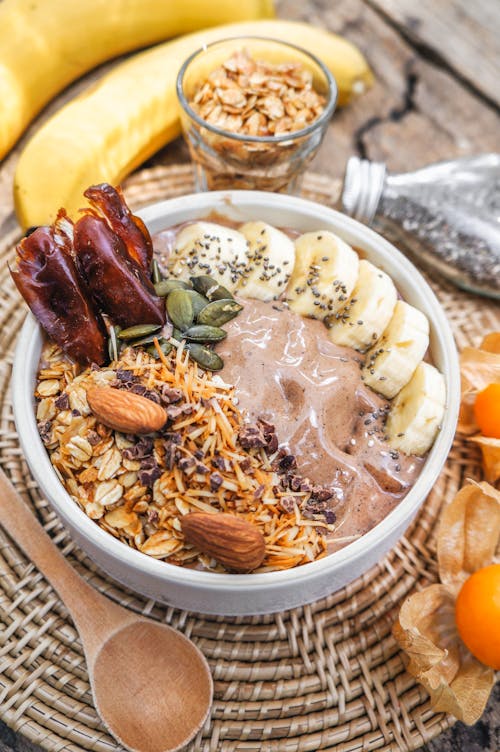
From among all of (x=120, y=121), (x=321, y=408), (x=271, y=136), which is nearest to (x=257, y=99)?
(x=271, y=136)

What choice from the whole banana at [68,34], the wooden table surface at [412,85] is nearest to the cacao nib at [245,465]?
the wooden table surface at [412,85]

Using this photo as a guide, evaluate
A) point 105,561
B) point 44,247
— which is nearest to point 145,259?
point 44,247

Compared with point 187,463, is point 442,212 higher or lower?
lower

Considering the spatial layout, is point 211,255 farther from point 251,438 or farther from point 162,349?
point 251,438

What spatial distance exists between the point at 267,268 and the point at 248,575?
66 centimetres

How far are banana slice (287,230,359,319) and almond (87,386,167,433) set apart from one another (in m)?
0.46

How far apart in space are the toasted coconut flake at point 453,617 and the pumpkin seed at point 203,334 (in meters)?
0.62

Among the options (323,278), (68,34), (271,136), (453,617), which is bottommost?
(453,617)

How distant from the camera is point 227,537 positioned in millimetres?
1189

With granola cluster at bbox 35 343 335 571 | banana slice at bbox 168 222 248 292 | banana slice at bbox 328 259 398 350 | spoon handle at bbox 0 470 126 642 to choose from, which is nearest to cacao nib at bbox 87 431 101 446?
granola cluster at bbox 35 343 335 571

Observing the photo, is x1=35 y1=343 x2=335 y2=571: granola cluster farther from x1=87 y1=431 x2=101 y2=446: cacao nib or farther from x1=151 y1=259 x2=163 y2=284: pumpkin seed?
x1=151 y1=259 x2=163 y2=284: pumpkin seed

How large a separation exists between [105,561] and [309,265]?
756 mm

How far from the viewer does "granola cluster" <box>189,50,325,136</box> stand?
1.86 meters

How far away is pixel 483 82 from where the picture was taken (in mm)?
2514
